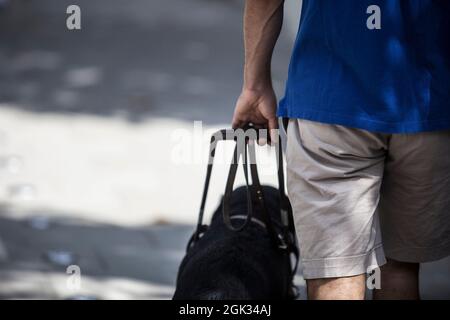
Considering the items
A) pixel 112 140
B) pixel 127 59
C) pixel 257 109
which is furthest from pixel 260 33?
pixel 127 59

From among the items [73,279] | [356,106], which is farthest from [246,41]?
[73,279]

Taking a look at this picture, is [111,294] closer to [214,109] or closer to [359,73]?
[359,73]

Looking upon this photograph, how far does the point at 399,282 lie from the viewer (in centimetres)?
295

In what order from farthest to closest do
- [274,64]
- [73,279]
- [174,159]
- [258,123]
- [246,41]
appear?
Answer: [274,64] → [174,159] → [73,279] → [258,123] → [246,41]

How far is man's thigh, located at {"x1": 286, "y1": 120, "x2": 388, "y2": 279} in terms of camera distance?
2.49 m

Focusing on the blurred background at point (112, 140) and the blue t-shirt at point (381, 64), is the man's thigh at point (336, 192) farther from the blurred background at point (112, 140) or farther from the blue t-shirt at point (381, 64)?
the blurred background at point (112, 140)

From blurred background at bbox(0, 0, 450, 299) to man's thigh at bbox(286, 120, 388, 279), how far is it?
2.07 meters

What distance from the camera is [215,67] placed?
8.26 metres

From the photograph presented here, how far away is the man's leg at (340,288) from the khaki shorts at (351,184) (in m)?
0.03

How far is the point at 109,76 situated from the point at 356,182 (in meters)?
5.83

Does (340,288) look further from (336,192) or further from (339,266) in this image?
(336,192)
